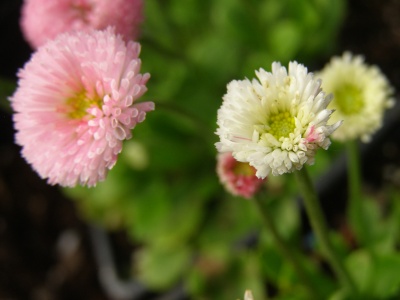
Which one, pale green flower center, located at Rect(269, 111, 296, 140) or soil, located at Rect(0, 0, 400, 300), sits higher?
soil, located at Rect(0, 0, 400, 300)

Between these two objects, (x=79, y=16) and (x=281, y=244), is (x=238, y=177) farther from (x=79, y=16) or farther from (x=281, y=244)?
(x=79, y=16)

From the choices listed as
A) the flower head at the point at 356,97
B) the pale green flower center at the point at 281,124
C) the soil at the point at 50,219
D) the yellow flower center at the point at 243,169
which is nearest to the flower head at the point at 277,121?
the pale green flower center at the point at 281,124

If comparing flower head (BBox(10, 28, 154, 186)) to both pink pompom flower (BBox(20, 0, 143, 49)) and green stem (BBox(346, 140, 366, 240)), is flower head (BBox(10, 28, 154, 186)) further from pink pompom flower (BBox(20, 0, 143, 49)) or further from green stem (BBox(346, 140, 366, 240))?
green stem (BBox(346, 140, 366, 240))

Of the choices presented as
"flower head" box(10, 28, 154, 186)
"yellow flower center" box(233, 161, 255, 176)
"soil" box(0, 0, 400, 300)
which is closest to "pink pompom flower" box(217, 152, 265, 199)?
"yellow flower center" box(233, 161, 255, 176)

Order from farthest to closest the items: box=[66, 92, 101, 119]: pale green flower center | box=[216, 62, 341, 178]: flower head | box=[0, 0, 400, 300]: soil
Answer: box=[0, 0, 400, 300]: soil < box=[66, 92, 101, 119]: pale green flower center < box=[216, 62, 341, 178]: flower head

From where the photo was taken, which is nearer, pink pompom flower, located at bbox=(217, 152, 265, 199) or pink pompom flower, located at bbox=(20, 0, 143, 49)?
pink pompom flower, located at bbox=(217, 152, 265, 199)

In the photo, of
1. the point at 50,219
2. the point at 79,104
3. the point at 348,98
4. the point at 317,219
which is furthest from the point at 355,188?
the point at 50,219

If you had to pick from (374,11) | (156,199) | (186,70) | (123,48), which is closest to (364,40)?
(374,11)

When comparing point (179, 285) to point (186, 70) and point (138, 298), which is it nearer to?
point (138, 298)
